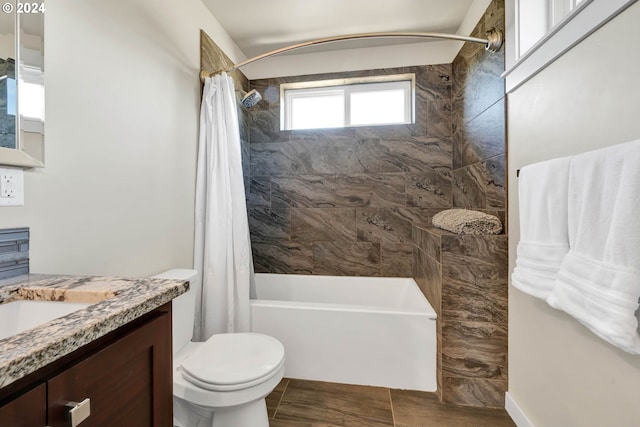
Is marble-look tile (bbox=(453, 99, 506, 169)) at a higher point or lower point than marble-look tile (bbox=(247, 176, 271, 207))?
higher

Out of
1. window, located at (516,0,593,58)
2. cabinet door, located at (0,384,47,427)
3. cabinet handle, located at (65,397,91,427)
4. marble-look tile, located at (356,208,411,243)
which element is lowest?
cabinet handle, located at (65,397,91,427)

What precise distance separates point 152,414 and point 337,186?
2.11 meters

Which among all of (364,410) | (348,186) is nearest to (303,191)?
(348,186)

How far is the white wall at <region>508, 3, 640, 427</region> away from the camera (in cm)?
87

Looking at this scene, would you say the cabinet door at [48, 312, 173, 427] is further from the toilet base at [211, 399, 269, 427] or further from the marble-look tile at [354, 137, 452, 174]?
the marble-look tile at [354, 137, 452, 174]

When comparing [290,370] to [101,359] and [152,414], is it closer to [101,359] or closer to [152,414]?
[152,414]

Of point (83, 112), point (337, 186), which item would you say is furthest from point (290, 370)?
point (83, 112)

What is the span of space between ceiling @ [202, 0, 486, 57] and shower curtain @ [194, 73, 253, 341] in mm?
599

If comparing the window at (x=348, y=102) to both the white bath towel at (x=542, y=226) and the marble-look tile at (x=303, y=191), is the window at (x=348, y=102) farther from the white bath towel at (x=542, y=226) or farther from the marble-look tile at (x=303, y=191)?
the white bath towel at (x=542, y=226)

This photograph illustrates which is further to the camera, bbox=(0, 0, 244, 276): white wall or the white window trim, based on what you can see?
bbox=(0, 0, 244, 276): white wall

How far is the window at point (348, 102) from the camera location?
259cm

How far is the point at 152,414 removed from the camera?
2.39 ft

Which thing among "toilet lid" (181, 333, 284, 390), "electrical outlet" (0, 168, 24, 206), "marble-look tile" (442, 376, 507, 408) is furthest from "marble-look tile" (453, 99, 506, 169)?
"electrical outlet" (0, 168, 24, 206)

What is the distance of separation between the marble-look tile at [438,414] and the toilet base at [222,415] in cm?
76
